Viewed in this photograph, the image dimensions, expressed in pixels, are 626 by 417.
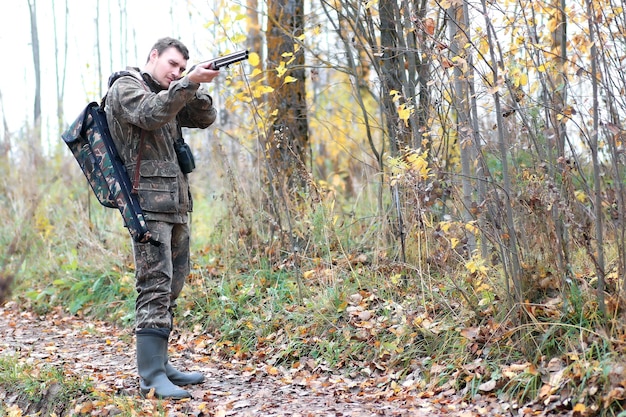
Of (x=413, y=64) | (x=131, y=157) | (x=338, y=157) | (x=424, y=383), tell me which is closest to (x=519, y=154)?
(x=413, y=64)

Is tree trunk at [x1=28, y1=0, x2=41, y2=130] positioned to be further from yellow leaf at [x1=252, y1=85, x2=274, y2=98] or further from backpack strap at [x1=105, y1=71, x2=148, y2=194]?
backpack strap at [x1=105, y1=71, x2=148, y2=194]

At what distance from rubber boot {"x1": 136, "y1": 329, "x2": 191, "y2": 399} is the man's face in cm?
148

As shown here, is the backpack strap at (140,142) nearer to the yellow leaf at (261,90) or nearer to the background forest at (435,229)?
the background forest at (435,229)

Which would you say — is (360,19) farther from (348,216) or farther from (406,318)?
(406,318)

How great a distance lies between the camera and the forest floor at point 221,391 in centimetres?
371

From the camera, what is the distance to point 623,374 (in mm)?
3191

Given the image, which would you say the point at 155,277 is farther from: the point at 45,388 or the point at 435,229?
the point at 435,229

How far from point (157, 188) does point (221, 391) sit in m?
1.32

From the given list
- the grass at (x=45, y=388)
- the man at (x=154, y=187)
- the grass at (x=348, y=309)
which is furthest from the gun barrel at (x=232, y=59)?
the grass at (x=45, y=388)

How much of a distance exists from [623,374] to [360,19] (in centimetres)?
352

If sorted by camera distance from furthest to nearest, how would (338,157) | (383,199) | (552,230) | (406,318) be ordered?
1. (338,157)
2. (383,199)
3. (406,318)
4. (552,230)

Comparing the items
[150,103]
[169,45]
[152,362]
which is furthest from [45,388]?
[169,45]

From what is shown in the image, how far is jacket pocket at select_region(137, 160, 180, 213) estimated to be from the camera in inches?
154

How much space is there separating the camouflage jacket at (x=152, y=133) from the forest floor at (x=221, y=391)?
1099 millimetres
